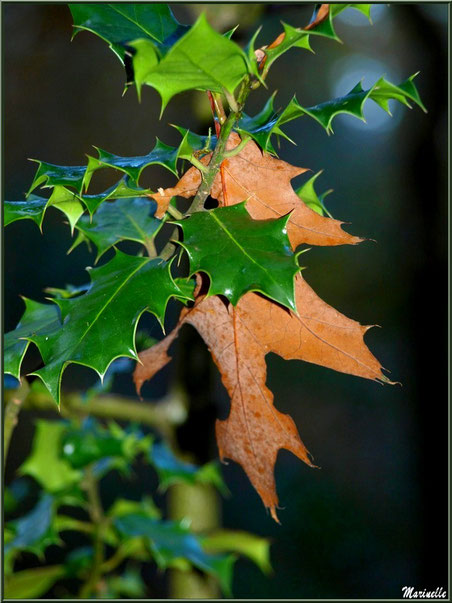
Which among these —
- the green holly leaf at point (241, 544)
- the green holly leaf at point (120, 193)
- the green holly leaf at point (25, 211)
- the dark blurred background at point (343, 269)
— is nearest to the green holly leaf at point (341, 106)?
the green holly leaf at point (120, 193)

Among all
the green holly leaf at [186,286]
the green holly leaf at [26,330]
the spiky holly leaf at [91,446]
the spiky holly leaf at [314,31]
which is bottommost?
the spiky holly leaf at [91,446]

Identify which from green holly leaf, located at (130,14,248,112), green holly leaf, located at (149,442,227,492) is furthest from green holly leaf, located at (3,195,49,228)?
green holly leaf, located at (149,442,227,492)

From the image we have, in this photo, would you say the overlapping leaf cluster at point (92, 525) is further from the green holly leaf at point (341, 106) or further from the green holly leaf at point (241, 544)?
the green holly leaf at point (341, 106)

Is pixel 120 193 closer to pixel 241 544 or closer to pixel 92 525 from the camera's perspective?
pixel 92 525

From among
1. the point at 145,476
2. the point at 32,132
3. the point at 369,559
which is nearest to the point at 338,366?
the point at 32,132

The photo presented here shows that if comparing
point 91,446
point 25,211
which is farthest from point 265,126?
point 91,446

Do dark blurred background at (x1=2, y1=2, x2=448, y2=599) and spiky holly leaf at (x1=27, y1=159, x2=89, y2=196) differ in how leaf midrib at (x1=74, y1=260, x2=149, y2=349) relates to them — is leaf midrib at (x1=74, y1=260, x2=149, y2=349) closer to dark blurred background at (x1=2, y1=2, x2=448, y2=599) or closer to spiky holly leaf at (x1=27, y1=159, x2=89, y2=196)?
spiky holly leaf at (x1=27, y1=159, x2=89, y2=196)
